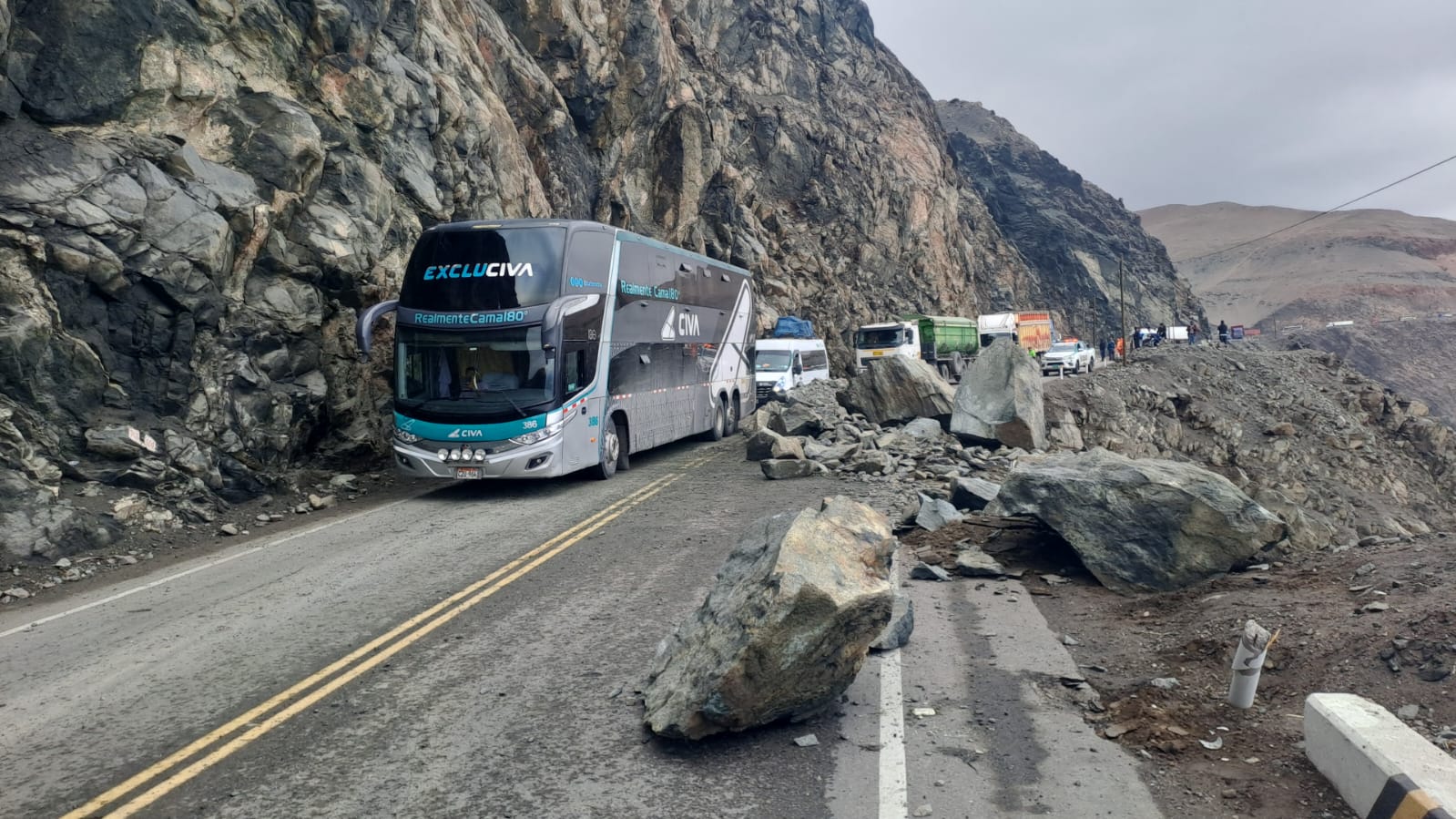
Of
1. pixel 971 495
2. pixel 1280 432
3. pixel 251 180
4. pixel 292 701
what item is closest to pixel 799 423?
pixel 971 495

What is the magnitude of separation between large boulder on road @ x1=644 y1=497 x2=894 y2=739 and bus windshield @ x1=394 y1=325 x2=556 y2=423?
8.73 m

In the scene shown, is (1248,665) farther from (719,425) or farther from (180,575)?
(719,425)

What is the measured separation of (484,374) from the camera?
544 inches

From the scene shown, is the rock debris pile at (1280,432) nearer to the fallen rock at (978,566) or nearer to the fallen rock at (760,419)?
the fallen rock at (760,419)

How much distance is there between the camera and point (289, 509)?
13.9 m

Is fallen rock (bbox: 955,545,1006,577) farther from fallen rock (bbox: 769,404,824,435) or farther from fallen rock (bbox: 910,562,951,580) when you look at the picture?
fallen rock (bbox: 769,404,824,435)

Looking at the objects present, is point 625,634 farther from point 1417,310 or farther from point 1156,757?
point 1417,310

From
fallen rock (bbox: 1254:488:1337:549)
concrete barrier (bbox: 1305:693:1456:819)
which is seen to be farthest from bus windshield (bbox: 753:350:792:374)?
concrete barrier (bbox: 1305:693:1456:819)

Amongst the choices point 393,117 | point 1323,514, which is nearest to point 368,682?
point 393,117

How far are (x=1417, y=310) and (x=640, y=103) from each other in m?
160

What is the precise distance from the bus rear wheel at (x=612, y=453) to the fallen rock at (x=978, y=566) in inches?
305

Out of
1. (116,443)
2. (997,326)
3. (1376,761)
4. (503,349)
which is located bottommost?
(1376,761)

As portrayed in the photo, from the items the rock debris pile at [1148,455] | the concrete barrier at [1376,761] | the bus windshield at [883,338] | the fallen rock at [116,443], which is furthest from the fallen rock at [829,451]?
→ the bus windshield at [883,338]

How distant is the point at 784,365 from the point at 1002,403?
12565 mm
